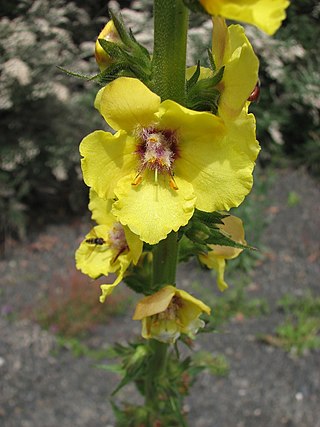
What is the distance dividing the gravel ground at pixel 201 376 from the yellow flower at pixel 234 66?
7.00ft

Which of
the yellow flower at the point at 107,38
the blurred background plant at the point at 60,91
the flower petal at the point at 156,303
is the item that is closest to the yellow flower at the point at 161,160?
the yellow flower at the point at 107,38

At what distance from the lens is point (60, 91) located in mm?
4551

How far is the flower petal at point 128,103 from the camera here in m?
1.06

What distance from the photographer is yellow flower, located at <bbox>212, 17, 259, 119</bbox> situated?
1.04 meters

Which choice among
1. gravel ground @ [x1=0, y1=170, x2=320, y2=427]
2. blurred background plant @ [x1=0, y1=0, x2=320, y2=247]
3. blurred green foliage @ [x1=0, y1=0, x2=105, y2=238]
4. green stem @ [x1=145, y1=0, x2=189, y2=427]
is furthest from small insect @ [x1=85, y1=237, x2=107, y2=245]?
blurred green foliage @ [x1=0, y1=0, x2=105, y2=238]

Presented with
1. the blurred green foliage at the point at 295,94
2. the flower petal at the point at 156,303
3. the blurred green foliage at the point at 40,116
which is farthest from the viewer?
the blurred green foliage at the point at 295,94

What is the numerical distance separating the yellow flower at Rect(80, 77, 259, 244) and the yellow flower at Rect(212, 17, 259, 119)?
0.14 ft

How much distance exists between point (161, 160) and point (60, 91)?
360 cm

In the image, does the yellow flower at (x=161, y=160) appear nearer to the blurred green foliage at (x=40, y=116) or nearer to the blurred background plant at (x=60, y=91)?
the blurred background plant at (x=60, y=91)

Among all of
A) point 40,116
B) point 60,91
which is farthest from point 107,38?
point 40,116

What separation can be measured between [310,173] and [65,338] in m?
3.24

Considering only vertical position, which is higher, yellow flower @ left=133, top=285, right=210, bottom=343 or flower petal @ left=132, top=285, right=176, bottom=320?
flower petal @ left=132, top=285, right=176, bottom=320

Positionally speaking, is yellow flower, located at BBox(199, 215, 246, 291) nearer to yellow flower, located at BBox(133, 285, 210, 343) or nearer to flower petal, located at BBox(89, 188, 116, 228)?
yellow flower, located at BBox(133, 285, 210, 343)

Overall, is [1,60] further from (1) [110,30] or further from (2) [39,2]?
(1) [110,30]
